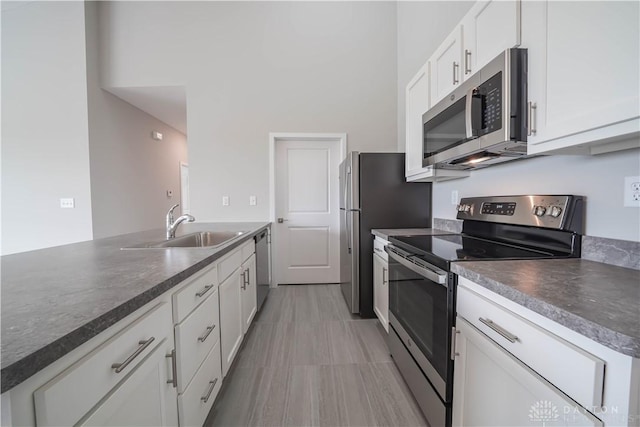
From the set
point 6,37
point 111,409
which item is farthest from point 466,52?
point 6,37

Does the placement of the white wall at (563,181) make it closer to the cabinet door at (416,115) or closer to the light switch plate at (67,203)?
the cabinet door at (416,115)

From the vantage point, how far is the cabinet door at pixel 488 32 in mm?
1034

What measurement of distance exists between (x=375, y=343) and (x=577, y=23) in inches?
79.3

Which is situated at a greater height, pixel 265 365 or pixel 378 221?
pixel 378 221

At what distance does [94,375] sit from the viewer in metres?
0.55

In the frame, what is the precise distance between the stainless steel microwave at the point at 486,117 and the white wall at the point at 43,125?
3.99 m

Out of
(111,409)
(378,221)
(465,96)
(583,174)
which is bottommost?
(111,409)

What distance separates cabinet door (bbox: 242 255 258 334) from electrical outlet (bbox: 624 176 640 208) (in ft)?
6.48

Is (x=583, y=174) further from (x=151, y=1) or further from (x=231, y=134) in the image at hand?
(x=151, y=1)

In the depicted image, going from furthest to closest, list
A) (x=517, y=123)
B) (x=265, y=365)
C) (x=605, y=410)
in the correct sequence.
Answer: (x=265, y=365), (x=517, y=123), (x=605, y=410)

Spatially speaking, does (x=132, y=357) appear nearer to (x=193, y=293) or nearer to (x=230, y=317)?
(x=193, y=293)

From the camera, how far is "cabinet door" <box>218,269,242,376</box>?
139 centimetres

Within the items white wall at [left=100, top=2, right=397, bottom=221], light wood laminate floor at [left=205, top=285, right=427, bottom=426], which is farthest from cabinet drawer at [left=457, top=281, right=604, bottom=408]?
white wall at [left=100, top=2, right=397, bottom=221]

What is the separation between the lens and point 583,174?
103 cm
